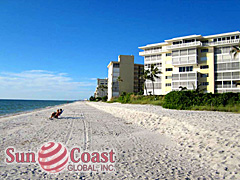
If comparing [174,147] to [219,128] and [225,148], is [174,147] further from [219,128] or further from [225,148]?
[219,128]

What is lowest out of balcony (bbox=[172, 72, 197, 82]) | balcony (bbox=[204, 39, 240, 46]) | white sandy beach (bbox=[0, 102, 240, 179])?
white sandy beach (bbox=[0, 102, 240, 179])

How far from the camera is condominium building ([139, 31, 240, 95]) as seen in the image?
1594 inches

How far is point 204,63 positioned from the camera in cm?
4353

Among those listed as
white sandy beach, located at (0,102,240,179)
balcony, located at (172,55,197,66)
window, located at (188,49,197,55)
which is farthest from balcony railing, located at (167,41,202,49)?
white sandy beach, located at (0,102,240,179)

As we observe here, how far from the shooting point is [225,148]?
6.48 m

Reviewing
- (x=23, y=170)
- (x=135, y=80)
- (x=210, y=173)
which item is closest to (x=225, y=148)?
(x=210, y=173)

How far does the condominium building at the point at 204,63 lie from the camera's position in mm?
40500

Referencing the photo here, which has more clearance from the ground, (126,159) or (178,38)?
(178,38)

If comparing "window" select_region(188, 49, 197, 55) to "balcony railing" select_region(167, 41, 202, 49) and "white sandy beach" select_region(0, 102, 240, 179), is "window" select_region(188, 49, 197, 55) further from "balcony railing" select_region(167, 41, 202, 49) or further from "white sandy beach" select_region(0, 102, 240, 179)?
"white sandy beach" select_region(0, 102, 240, 179)

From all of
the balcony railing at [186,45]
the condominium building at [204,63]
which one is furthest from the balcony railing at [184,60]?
the balcony railing at [186,45]

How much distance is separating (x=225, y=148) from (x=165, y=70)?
143ft

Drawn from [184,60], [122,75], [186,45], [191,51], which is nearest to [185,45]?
[186,45]

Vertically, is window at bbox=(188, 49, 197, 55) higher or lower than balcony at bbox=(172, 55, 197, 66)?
higher

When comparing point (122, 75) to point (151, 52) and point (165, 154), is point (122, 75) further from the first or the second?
point (165, 154)
